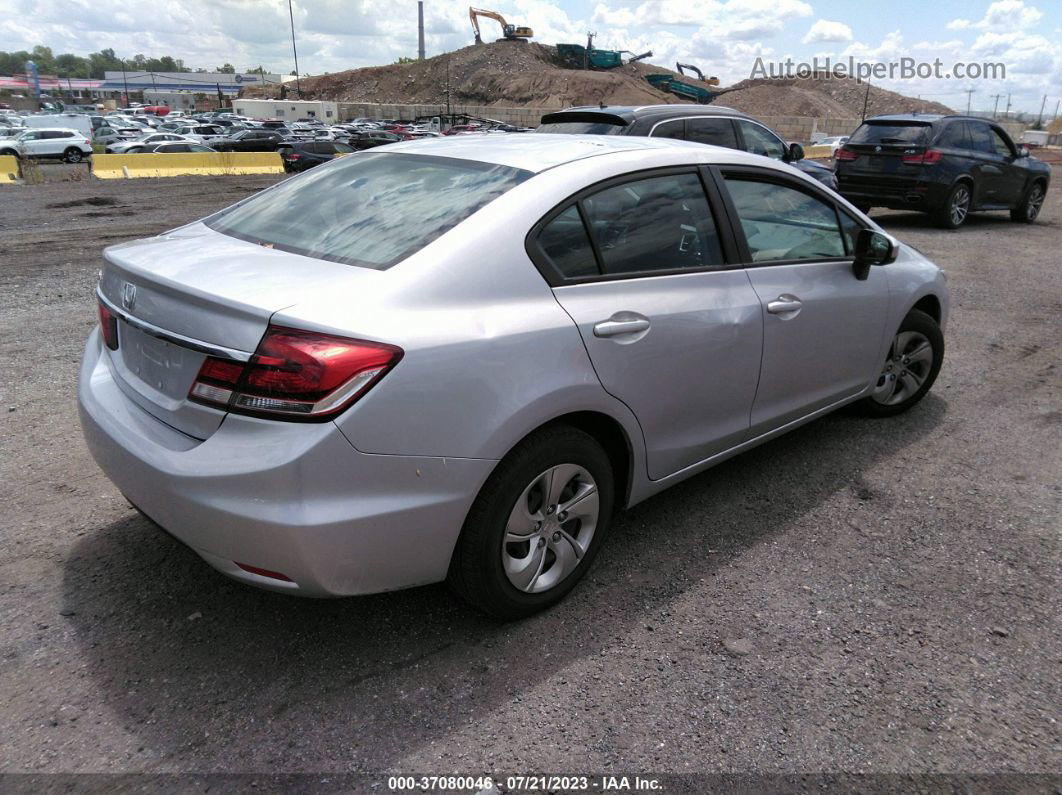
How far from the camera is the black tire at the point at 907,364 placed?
4660 mm

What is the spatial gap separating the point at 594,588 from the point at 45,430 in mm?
3267

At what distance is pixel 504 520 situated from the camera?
8.48 ft

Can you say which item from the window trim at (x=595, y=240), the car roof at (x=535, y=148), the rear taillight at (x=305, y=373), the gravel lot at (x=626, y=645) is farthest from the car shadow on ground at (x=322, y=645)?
the car roof at (x=535, y=148)

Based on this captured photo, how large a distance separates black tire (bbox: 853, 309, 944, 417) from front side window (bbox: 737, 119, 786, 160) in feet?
19.2

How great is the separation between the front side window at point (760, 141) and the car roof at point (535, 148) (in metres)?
6.87

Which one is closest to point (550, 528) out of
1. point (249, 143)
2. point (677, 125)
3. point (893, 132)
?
point (677, 125)

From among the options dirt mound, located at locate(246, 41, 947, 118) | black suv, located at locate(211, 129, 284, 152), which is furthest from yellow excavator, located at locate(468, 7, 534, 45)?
black suv, located at locate(211, 129, 284, 152)

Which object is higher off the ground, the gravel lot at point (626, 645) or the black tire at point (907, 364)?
the black tire at point (907, 364)

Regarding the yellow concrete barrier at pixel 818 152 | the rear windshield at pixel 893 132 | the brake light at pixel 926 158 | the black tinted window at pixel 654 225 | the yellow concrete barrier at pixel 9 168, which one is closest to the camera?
the black tinted window at pixel 654 225

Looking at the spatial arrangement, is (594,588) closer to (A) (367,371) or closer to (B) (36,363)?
(A) (367,371)

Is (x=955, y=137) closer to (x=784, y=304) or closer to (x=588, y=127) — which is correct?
(x=588, y=127)

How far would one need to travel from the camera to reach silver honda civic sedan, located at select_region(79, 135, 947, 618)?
2242 millimetres

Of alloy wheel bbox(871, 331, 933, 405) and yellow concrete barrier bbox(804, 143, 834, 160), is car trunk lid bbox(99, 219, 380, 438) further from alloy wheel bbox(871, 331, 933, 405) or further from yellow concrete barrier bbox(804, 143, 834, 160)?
yellow concrete barrier bbox(804, 143, 834, 160)

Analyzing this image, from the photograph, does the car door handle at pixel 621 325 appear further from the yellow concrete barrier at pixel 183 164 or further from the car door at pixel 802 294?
the yellow concrete barrier at pixel 183 164
